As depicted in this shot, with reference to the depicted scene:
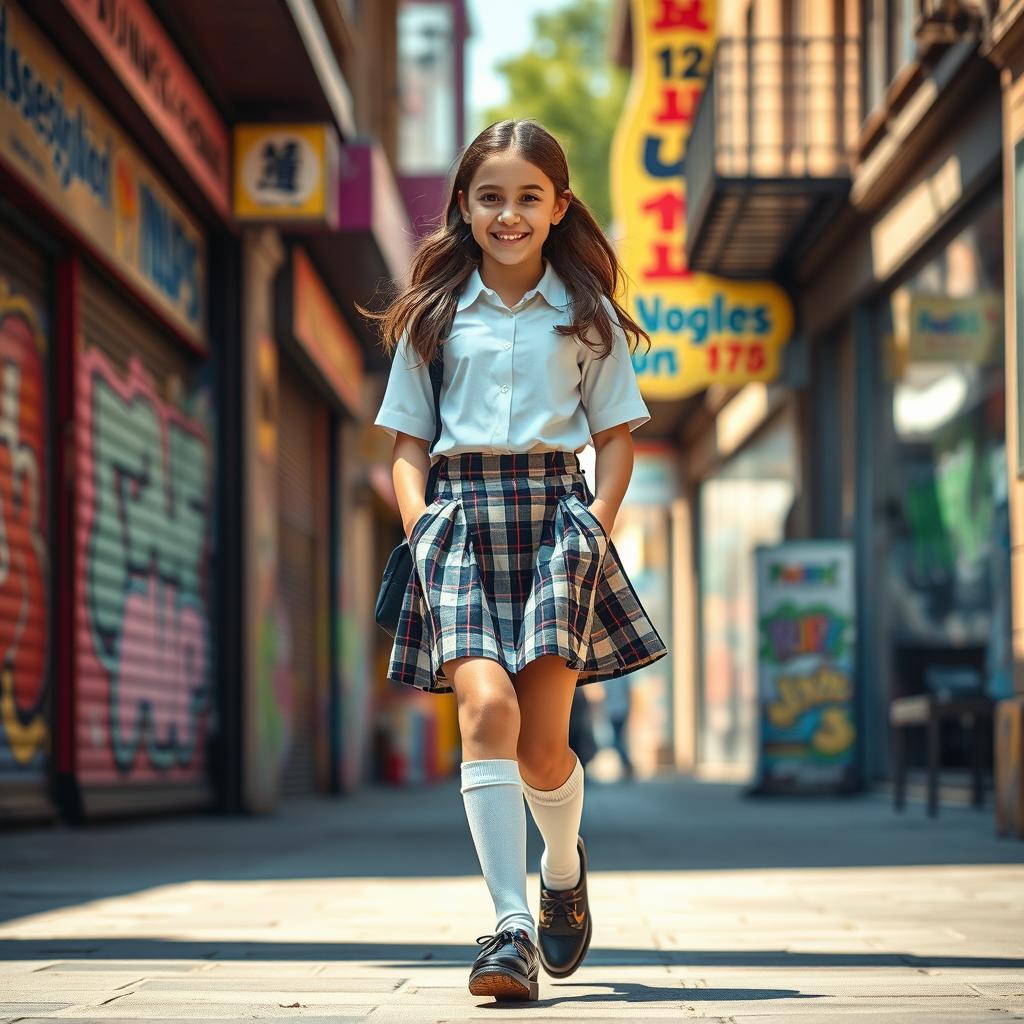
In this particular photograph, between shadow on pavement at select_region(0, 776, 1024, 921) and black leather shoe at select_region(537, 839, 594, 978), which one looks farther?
shadow on pavement at select_region(0, 776, 1024, 921)

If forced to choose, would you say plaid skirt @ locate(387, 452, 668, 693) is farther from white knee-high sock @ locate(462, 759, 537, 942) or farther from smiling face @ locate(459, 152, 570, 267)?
smiling face @ locate(459, 152, 570, 267)

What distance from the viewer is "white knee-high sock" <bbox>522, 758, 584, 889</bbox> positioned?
3.86 metres

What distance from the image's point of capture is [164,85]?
1018cm

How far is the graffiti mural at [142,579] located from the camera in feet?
31.1

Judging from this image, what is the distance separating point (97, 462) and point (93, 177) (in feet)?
4.91

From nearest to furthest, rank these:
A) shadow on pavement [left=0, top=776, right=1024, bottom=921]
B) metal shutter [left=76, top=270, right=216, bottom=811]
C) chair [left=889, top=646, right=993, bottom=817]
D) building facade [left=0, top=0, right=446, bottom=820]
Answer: shadow on pavement [left=0, top=776, right=1024, bottom=921], building facade [left=0, top=0, right=446, bottom=820], metal shutter [left=76, top=270, right=216, bottom=811], chair [left=889, top=646, right=993, bottom=817]

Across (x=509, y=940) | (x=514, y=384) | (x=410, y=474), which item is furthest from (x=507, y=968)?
(x=514, y=384)

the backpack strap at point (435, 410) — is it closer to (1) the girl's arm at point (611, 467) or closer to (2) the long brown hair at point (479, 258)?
(2) the long brown hair at point (479, 258)

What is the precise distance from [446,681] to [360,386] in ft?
47.8

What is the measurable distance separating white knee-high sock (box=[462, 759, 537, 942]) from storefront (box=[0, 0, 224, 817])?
192 inches

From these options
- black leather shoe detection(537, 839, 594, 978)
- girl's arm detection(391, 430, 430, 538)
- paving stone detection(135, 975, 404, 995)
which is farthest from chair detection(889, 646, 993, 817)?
paving stone detection(135, 975, 404, 995)

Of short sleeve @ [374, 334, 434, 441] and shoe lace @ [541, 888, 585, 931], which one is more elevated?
short sleeve @ [374, 334, 434, 441]

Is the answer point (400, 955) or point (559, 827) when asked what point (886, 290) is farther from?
point (559, 827)

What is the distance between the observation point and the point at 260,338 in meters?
12.4
